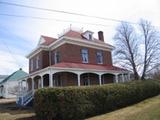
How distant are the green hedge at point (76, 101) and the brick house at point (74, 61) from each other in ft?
21.6

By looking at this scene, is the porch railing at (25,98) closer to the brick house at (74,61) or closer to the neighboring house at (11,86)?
the brick house at (74,61)

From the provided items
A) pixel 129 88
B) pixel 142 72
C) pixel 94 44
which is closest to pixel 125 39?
pixel 142 72

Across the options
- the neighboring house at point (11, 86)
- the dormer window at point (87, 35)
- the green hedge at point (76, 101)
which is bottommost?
the green hedge at point (76, 101)

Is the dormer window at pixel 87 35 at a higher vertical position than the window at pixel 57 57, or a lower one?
higher

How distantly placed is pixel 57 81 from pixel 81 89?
11.1 metres

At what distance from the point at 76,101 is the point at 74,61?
38.7 ft

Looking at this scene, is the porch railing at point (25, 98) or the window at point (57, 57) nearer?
the porch railing at point (25, 98)

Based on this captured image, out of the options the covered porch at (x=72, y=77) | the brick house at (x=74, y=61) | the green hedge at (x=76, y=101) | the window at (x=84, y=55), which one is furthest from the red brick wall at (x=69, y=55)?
the green hedge at (x=76, y=101)

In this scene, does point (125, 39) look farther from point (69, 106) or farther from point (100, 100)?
point (69, 106)

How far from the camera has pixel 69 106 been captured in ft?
42.4

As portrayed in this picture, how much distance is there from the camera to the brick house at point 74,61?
2336 cm

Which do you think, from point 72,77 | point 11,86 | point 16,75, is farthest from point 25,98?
point 16,75

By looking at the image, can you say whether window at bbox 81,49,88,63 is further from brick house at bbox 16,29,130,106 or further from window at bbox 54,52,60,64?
window at bbox 54,52,60,64

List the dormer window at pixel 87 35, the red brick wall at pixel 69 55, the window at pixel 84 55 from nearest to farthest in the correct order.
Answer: the red brick wall at pixel 69 55, the window at pixel 84 55, the dormer window at pixel 87 35
